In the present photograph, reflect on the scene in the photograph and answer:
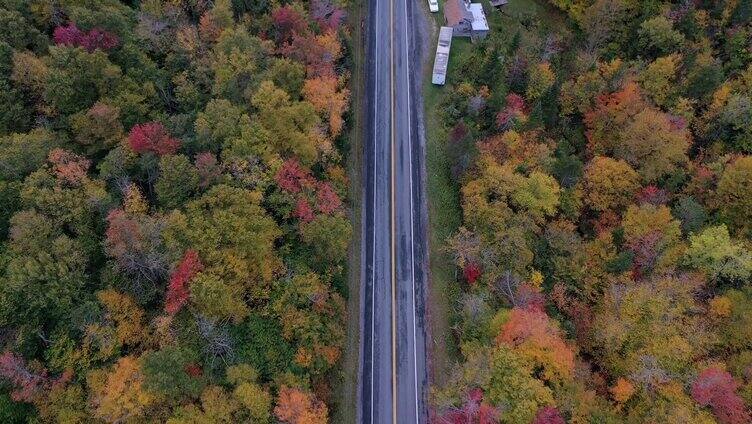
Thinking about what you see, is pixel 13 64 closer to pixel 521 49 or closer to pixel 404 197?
pixel 404 197

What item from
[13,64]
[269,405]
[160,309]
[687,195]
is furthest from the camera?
[687,195]

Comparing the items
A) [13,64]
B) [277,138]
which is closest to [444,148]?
[277,138]

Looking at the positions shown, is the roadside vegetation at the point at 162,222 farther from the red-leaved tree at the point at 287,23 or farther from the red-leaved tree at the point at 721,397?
the red-leaved tree at the point at 721,397

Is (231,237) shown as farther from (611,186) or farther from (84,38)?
(611,186)

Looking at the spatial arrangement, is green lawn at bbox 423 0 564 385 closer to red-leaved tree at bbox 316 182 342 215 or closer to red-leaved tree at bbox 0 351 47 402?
red-leaved tree at bbox 316 182 342 215

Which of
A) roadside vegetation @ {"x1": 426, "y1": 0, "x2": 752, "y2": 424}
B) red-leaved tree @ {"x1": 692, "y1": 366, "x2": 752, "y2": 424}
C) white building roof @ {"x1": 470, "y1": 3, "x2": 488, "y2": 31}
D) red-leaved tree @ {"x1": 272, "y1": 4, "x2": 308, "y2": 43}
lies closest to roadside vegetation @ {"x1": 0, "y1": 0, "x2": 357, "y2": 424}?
red-leaved tree @ {"x1": 272, "y1": 4, "x2": 308, "y2": 43}

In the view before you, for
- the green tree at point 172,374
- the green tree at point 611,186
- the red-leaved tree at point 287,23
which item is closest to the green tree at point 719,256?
the green tree at point 611,186

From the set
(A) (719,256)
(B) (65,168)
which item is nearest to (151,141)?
(B) (65,168)
